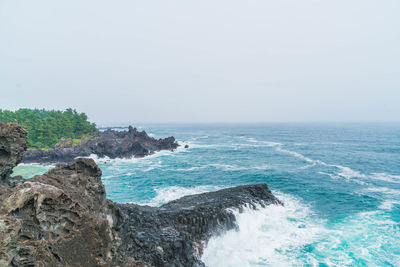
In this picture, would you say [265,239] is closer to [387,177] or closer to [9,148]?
[9,148]

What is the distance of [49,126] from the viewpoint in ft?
212

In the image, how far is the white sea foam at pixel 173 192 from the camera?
25148mm

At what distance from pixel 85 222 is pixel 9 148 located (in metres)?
6.81

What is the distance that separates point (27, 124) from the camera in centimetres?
6631

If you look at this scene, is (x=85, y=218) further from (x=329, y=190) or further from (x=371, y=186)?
(x=371, y=186)

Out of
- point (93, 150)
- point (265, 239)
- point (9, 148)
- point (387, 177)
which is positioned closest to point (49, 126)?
point (93, 150)

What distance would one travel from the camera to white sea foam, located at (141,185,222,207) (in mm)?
25148

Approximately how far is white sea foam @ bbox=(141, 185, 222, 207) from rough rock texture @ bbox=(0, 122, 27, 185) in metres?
15.9

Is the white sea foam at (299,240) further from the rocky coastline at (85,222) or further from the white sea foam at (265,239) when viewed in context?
the rocky coastline at (85,222)

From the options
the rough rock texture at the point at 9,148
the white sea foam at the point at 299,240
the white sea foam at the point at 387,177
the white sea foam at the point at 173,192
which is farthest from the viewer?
the white sea foam at the point at 387,177

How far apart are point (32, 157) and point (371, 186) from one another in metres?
69.9

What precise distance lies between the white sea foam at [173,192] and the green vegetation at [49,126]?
51.1 meters

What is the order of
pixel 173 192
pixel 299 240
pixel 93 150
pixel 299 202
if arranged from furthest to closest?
pixel 93 150 < pixel 173 192 < pixel 299 202 < pixel 299 240

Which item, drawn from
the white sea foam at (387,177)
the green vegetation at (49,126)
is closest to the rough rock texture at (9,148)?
the white sea foam at (387,177)
